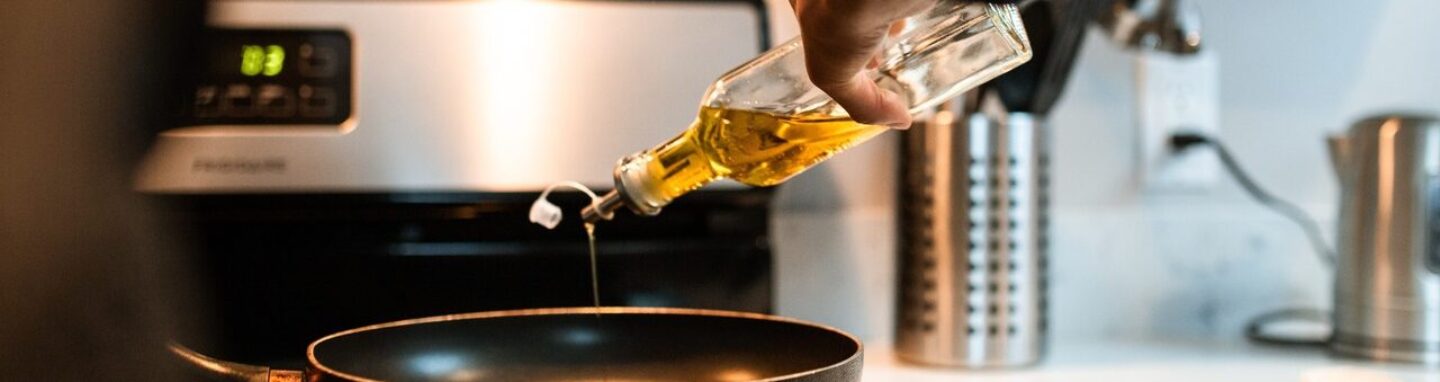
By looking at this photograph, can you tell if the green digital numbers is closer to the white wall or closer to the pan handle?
the pan handle

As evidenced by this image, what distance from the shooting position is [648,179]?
48 cm

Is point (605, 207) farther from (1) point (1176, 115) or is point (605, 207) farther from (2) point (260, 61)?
(1) point (1176, 115)

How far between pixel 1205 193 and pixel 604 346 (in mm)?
648

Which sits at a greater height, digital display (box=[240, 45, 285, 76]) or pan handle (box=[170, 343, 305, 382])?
digital display (box=[240, 45, 285, 76])

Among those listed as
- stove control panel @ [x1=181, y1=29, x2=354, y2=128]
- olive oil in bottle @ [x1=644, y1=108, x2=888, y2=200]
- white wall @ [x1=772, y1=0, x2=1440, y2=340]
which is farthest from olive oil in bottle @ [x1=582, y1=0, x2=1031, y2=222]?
white wall @ [x1=772, y1=0, x2=1440, y2=340]

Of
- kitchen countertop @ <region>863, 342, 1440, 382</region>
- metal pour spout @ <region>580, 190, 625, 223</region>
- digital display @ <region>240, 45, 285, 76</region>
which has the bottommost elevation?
kitchen countertop @ <region>863, 342, 1440, 382</region>

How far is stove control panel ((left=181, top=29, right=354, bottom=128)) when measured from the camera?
67 centimetres

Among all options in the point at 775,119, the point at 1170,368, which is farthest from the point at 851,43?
the point at 1170,368

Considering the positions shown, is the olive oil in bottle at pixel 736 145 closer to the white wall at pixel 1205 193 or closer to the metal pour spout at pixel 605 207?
the metal pour spout at pixel 605 207

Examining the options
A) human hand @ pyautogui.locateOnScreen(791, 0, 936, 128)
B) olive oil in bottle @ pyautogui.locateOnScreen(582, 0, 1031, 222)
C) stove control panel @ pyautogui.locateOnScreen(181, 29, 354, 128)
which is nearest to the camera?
human hand @ pyautogui.locateOnScreen(791, 0, 936, 128)

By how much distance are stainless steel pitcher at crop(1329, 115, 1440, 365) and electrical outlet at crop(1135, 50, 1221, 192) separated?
5.8 inches

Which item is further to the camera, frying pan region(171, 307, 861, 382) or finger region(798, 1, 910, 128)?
frying pan region(171, 307, 861, 382)

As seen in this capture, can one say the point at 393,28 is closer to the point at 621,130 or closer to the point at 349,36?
the point at 349,36

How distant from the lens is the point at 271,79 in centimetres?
68
